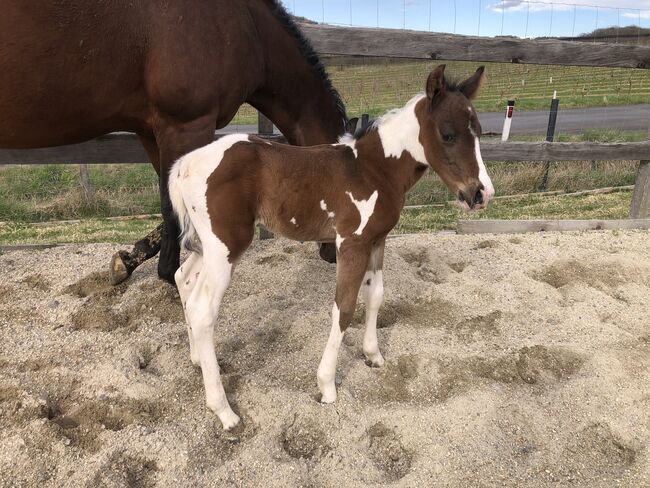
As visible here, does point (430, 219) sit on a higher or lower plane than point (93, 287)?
lower

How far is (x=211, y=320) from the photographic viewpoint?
7.80 ft

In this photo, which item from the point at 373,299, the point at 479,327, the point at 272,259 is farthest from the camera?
the point at 272,259

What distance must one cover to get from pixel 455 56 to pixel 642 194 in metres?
2.75

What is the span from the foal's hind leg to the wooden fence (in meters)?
2.21

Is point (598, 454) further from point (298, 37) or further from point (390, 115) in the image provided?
point (298, 37)

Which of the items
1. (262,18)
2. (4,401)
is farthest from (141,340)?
(262,18)

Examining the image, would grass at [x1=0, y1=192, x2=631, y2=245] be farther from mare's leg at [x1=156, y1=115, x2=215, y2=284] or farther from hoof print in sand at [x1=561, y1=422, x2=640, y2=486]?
hoof print in sand at [x1=561, y1=422, x2=640, y2=486]

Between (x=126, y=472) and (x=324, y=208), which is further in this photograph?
(x=324, y=208)

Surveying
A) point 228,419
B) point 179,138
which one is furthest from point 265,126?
point 228,419

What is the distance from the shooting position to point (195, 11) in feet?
9.55

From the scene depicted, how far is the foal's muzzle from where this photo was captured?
7.61 ft

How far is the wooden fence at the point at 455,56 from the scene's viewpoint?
4.09m

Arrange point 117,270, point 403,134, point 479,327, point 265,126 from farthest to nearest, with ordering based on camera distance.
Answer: point 265,126, point 117,270, point 479,327, point 403,134

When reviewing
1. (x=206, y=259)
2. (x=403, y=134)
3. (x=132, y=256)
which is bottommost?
(x=132, y=256)
